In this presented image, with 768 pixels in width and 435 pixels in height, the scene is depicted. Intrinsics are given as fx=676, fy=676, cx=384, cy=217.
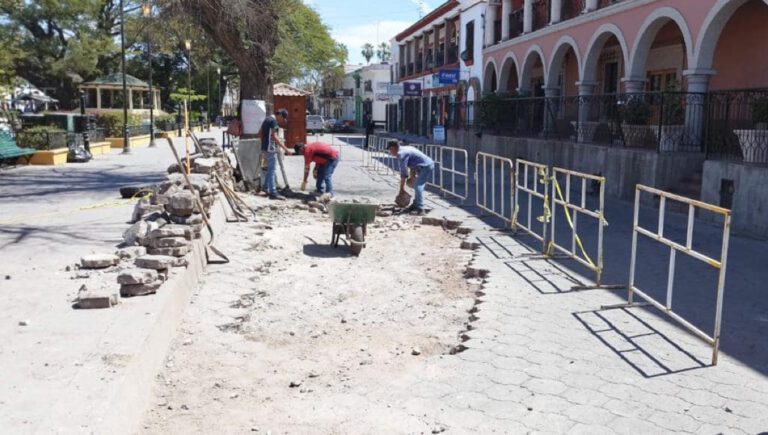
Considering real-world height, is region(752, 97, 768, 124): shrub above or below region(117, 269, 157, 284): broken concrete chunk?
above

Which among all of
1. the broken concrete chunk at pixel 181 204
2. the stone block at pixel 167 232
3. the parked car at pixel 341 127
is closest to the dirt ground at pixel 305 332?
the stone block at pixel 167 232

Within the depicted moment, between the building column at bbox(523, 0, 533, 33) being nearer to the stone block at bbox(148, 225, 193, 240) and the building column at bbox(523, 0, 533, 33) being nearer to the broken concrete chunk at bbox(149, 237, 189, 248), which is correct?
the stone block at bbox(148, 225, 193, 240)

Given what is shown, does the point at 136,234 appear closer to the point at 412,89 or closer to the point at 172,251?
the point at 172,251

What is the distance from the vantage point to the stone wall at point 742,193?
391 inches

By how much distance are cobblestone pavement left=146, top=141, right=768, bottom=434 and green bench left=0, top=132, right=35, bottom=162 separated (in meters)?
14.1

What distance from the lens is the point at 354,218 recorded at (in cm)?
898

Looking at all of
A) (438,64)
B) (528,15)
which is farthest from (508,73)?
(438,64)

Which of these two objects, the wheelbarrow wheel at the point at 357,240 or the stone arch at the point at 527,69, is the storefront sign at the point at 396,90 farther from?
the wheelbarrow wheel at the point at 357,240

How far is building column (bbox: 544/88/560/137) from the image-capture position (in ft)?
63.2

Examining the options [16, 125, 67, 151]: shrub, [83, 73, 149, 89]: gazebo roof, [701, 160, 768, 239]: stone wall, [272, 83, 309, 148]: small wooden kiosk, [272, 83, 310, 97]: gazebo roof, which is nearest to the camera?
[701, 160, 768, 239]: stone wall

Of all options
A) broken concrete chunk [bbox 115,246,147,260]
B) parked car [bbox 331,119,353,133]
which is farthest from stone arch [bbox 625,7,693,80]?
parked car [bbox 331,119,353,133]

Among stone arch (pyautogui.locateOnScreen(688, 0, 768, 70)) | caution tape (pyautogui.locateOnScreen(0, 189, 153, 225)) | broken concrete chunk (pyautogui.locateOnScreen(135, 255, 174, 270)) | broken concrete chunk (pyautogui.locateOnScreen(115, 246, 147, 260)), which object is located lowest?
caution tape (pyautogui.locateOnScreen(0, 189, 153, 225))

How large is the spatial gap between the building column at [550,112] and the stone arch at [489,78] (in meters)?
→ 7.87

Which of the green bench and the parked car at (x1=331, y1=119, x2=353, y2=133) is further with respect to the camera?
the parked car at (x1=331, y1=119, x2=353, y2=133)
